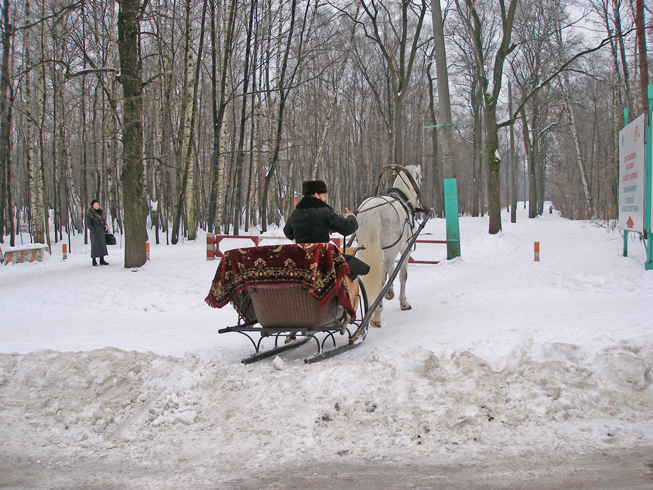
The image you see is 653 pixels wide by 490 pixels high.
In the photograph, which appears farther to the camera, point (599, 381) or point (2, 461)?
point (599, 381)

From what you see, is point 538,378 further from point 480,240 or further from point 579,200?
point 579,200

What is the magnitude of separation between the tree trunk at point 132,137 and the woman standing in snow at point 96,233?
129 centimetres

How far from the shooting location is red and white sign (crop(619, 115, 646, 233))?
8.84m

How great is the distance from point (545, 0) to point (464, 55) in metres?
5.00

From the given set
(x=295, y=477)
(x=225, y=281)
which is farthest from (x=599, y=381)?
(x=225, y=281)

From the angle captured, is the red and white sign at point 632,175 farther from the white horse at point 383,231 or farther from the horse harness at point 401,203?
the horse harness at point 401,203

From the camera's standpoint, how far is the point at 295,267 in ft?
14.7

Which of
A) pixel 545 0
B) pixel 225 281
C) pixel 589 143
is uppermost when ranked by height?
pixel 545 0

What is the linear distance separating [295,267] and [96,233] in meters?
9.77

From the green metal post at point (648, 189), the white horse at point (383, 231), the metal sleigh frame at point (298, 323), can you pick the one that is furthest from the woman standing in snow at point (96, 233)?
the green metal post at point (648, 189)

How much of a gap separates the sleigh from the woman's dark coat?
8.87 m

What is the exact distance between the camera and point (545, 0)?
78.6 ft

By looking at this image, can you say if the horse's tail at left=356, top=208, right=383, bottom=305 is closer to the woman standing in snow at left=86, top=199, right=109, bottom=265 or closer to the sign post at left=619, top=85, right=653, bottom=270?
the sign post at left=619, top=85, right=653, bottom=270

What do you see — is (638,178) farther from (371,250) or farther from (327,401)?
(327,401)
